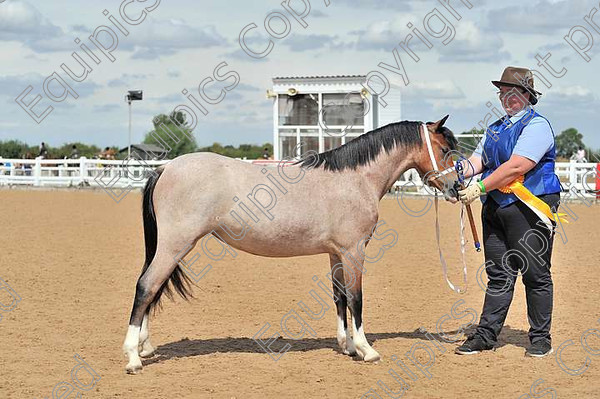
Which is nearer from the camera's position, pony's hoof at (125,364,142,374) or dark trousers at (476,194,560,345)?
pony's hoof at (125,364,142,374)

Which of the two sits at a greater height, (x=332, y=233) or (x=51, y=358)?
(x=332, y=233)

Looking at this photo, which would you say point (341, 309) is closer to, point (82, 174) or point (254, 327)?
point (254, 327)

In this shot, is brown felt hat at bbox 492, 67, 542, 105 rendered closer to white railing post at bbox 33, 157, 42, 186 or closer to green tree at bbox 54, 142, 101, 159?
white railing post at bbox 33, 157, 42, 186

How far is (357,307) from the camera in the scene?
5957mm

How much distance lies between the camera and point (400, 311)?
25.4ft

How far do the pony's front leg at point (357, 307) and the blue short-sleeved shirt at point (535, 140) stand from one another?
1664mm

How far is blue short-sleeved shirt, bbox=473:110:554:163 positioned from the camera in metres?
5.77

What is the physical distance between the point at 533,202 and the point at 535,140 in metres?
0.53

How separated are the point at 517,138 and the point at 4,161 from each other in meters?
29.0

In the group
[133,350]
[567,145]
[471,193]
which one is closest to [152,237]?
[133,350]

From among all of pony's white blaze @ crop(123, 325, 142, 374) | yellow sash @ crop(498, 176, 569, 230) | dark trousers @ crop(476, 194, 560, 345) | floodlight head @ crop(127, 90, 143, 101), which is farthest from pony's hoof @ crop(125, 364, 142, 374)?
floodlight head @ crop(127, 90, 143, 101)

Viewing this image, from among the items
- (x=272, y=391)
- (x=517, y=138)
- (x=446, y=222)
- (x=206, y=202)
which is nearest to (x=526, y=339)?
(x=517, y=138)

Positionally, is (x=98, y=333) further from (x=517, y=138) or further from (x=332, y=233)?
(x=517, y=138)

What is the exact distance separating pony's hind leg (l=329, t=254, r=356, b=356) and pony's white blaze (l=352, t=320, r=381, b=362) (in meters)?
0.19
